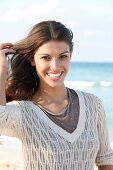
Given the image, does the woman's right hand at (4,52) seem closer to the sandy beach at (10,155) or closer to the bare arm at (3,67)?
the bare arm at (3,67)

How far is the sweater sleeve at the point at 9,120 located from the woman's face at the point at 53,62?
26 centimetres

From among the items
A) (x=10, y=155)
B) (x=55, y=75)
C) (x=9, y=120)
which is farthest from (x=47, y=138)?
(x=10, y=155)

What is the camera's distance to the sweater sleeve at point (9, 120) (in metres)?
2.76

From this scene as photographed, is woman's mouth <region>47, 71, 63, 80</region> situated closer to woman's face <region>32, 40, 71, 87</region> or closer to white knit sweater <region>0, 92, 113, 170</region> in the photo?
woman's face <region>32, 40, 71, 87</region>

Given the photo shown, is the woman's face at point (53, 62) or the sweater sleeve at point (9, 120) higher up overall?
the woman's face at point (53, 62)

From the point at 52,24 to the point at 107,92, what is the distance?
21269 millimetres

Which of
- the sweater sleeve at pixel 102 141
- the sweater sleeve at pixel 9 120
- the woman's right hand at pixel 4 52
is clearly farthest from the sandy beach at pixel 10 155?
the sweater sleeve at pixel 9 120

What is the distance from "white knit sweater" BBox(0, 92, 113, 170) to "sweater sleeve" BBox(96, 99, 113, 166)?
0.03 meters

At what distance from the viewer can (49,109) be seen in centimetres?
295

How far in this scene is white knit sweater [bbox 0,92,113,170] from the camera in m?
2.78

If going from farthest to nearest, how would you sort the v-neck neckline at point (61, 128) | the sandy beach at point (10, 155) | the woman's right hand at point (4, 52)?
the sandy beach at point (10, 155) < the woman's right hand at point (4, 52) < the v-neck neckline at point (61, 128)

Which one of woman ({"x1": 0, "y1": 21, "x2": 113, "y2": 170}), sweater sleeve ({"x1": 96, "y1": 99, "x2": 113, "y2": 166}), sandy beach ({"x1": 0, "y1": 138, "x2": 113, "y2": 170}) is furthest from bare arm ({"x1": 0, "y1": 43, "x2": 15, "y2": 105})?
sandy beach ({"x1": 0, "y1": 138, "x2": 113, "y2": 170})

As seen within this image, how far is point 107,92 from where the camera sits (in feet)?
79.0

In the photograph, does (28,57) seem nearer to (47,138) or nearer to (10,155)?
(47,138)
